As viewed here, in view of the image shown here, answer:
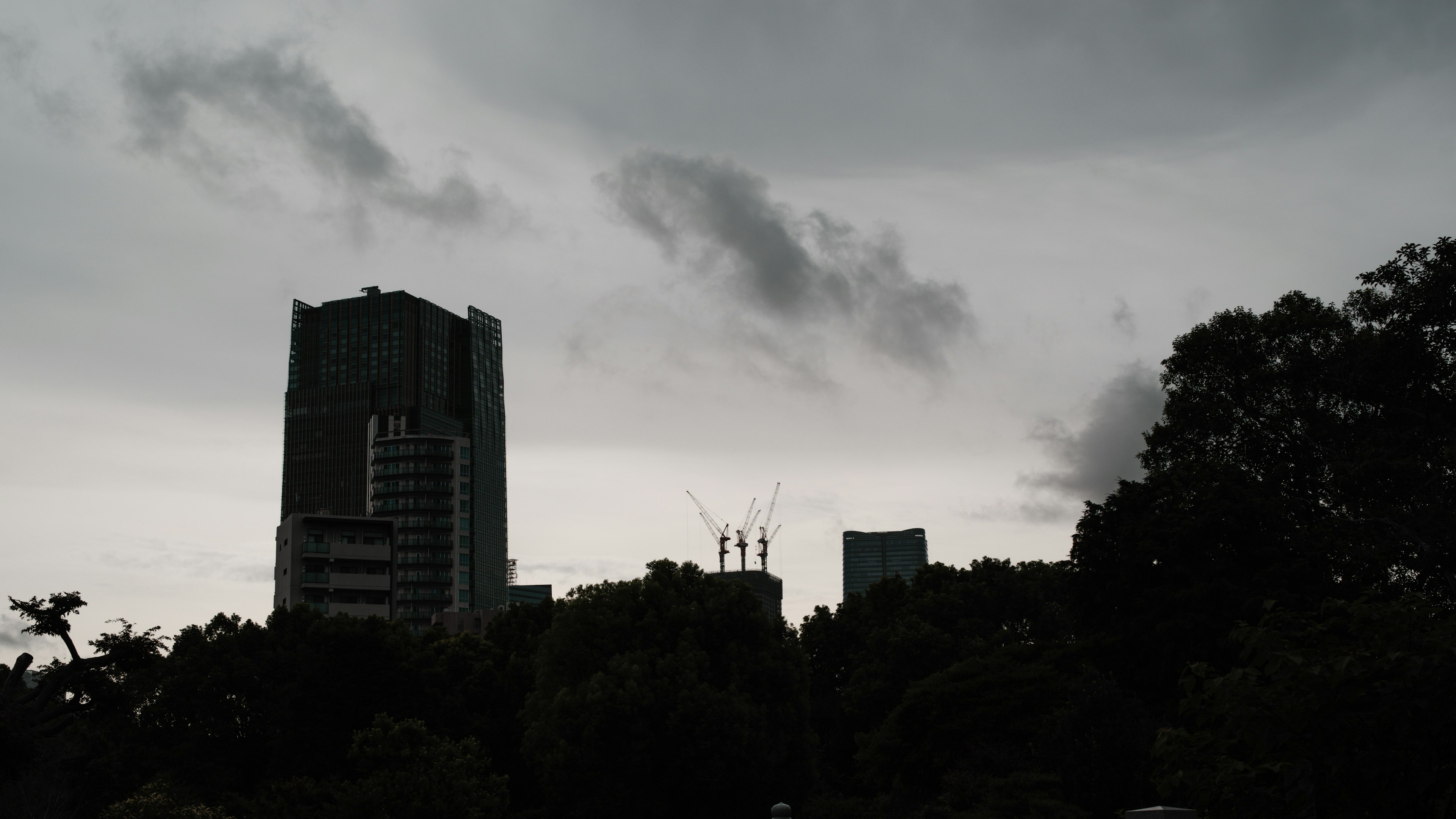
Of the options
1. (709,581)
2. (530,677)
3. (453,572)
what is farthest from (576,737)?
(453,572)

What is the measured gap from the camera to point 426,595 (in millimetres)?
181250

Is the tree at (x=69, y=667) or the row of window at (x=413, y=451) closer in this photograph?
the tree at (x=69, y=667)

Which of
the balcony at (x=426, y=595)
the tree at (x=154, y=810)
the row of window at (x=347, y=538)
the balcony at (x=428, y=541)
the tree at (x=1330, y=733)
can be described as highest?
the balcony at (x=428, y=541)

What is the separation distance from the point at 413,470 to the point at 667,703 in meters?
136

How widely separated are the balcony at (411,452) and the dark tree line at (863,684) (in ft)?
376

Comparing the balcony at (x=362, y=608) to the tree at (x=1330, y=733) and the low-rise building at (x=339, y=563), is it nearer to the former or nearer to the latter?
the low-rise building at (x=339, y=563)

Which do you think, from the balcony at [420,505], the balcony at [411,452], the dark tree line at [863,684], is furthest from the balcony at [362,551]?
the dark tree line at [863,684]

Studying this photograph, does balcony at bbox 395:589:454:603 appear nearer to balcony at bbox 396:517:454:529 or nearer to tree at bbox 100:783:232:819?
balcony at bbox 396:517:454:529

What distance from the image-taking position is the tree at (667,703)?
47.8 m

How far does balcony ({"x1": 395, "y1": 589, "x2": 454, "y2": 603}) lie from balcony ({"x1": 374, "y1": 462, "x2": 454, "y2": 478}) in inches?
732

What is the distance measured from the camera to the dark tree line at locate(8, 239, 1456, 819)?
3691 centimetres

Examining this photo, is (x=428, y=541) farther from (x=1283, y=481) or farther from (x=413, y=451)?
(x=1283, y=481)

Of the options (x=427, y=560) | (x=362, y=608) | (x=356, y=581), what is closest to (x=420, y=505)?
(x=427, y=560)

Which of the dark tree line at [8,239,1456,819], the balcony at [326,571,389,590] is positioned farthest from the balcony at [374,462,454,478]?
the dark tree line at [8,239,1456,819]
